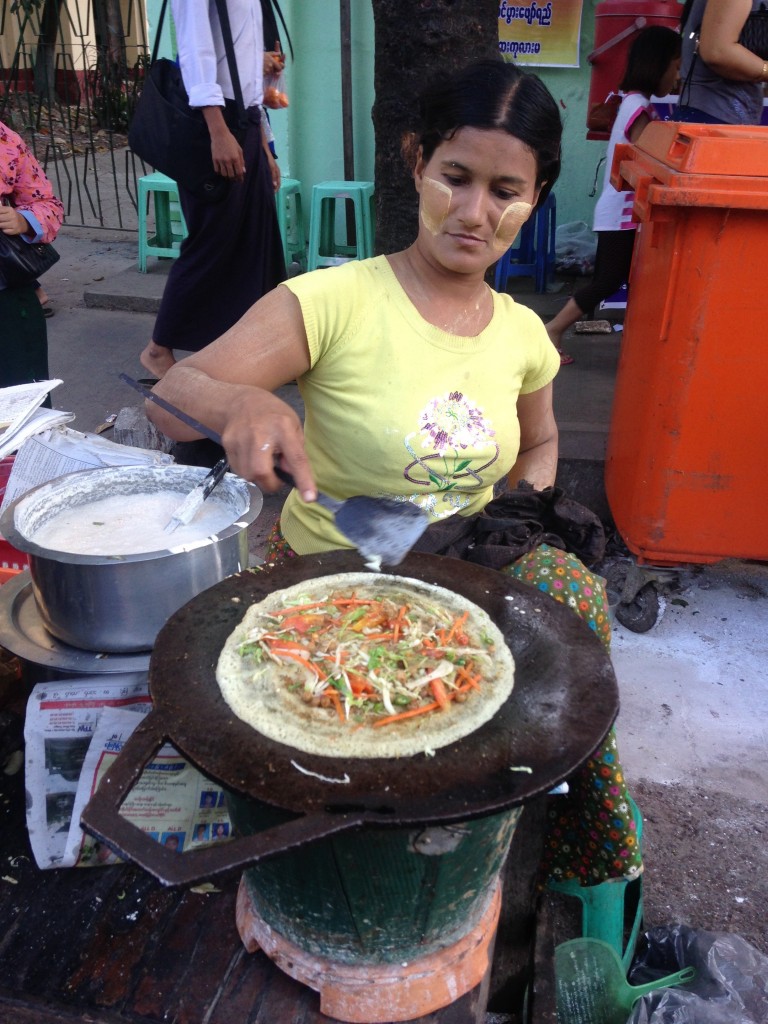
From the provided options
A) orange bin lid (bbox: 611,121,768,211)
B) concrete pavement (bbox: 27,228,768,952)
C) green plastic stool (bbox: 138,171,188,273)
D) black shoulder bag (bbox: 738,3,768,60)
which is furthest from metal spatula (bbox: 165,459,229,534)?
green plastic stool (bbox: 138,171,188,273)

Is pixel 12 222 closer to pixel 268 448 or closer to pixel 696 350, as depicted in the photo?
pixel 268 448

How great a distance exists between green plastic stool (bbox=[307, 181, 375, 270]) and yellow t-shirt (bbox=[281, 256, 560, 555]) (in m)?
4.46

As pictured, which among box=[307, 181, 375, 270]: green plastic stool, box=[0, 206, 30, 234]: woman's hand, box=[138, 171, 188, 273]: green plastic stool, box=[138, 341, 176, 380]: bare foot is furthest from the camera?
box=[138, 171, 188, 273]: green plastic stool

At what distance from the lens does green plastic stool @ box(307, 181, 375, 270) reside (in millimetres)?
6301

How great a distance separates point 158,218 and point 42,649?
596 cm

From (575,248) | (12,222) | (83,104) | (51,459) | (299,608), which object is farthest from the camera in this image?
(83,104)

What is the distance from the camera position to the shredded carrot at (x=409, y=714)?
1385mm

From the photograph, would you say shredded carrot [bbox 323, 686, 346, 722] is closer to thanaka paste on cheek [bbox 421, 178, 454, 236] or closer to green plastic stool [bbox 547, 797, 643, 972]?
green plastic stool [bbox 547, 797, 643, 972]

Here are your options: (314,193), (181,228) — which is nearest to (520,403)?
(314,193)

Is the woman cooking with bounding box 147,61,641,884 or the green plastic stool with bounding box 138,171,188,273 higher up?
the woman cooking with bounding box 147,61,641,884

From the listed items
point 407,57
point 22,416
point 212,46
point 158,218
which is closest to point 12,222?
point 212,46

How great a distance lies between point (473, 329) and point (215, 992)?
1580mm

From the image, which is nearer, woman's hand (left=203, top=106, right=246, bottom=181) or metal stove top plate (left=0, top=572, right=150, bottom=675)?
metal stove top plate (left=0, top=572, right=150, bottom=675)

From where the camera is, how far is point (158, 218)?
7004mm
